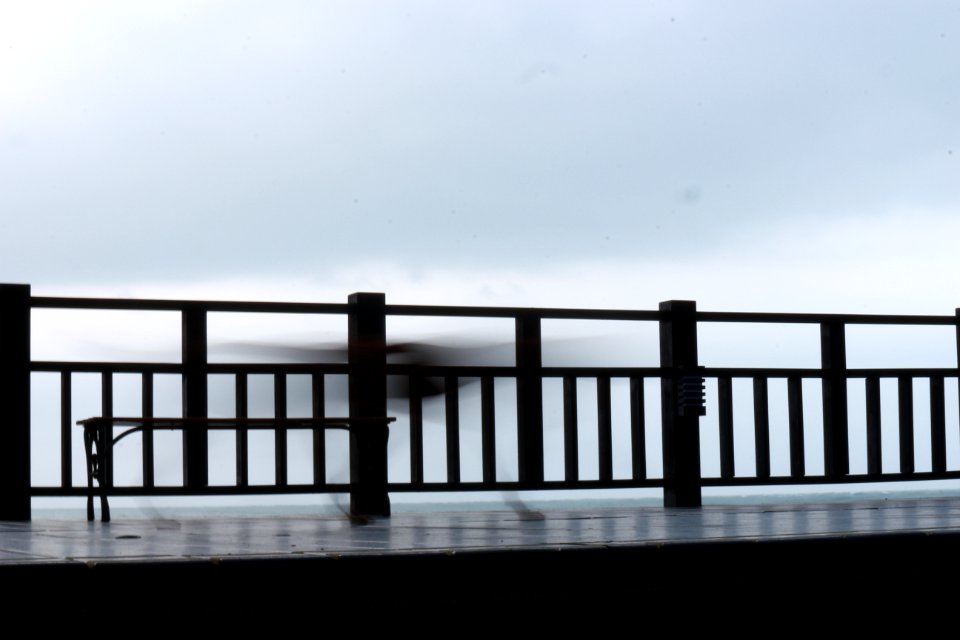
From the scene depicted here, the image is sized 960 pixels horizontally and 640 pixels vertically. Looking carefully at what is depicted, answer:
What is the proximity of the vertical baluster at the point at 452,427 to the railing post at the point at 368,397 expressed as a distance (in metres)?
0.30

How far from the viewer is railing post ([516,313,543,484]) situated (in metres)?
6.34

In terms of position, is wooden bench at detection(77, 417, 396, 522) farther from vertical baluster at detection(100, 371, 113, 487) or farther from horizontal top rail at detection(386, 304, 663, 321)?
horizontal top rail at detection(386, 304, 663, 321)

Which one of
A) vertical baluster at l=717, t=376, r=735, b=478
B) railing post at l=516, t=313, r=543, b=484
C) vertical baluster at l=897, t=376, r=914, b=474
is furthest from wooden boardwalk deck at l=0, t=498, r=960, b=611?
vertical baluster at l=897, t=376, r=914, b=474

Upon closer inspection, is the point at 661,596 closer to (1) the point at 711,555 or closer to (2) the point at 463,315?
(1) the point at 711,555

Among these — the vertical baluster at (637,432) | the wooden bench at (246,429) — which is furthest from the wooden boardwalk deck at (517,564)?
the vertical baluster at (637,432)

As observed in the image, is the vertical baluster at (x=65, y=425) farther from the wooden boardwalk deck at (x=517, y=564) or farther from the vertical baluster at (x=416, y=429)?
the wooden boardwalk deck at (x=517, y=564)

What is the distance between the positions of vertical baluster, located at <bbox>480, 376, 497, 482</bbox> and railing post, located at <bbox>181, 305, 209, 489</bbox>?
1318 millimetres

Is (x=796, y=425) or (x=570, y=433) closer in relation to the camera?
(x=570, y=433)

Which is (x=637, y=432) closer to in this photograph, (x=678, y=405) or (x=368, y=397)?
(x=678, y=405)

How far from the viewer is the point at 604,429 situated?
21.3 feet

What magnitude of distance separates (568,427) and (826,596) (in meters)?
3.18

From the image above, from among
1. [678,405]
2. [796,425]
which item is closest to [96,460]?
[678,405]

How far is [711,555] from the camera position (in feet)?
10.3

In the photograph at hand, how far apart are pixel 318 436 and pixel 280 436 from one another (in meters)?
0.18
